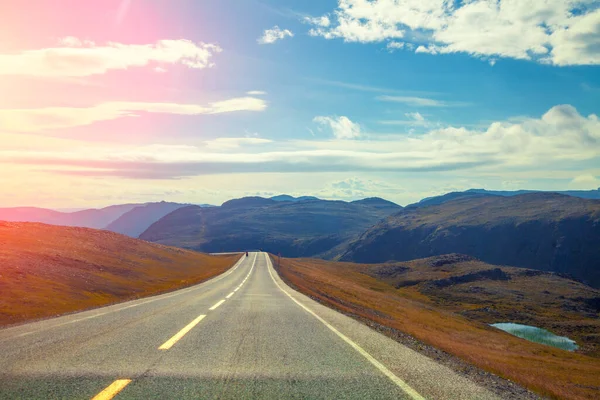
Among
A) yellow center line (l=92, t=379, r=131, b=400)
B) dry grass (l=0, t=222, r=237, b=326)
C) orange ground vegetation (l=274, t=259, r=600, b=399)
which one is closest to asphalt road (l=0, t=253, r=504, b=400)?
yellow center line (l=92, t=379, r=131, b=400)

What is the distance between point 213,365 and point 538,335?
7616cm

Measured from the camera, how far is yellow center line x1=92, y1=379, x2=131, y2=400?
20.9 feet

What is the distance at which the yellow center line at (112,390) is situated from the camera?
20.9 ft

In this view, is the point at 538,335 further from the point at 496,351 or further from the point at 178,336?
the point at 178,336

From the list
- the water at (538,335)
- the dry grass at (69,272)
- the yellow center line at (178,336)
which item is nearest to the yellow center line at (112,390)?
the yellow center line at (178,336)

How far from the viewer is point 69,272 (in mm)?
51688

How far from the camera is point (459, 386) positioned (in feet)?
26.1

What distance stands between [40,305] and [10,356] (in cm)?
2696

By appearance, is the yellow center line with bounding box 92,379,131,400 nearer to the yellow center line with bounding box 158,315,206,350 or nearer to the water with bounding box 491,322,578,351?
the yellow center line with bounding box 158,315,206,350

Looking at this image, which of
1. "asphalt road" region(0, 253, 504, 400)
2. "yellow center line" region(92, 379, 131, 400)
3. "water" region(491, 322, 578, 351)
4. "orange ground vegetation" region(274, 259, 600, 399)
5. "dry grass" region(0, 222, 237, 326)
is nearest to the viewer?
"yellow center line" region(92, 379, 131, 400)

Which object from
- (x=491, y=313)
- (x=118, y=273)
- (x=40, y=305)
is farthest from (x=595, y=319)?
(x=40, y=305)

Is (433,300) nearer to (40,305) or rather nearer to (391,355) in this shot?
(40,305)

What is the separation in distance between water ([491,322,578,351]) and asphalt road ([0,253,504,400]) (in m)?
63.8

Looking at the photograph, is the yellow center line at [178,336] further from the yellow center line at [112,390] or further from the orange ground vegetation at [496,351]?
the orange ground vegetation at [496,351]
